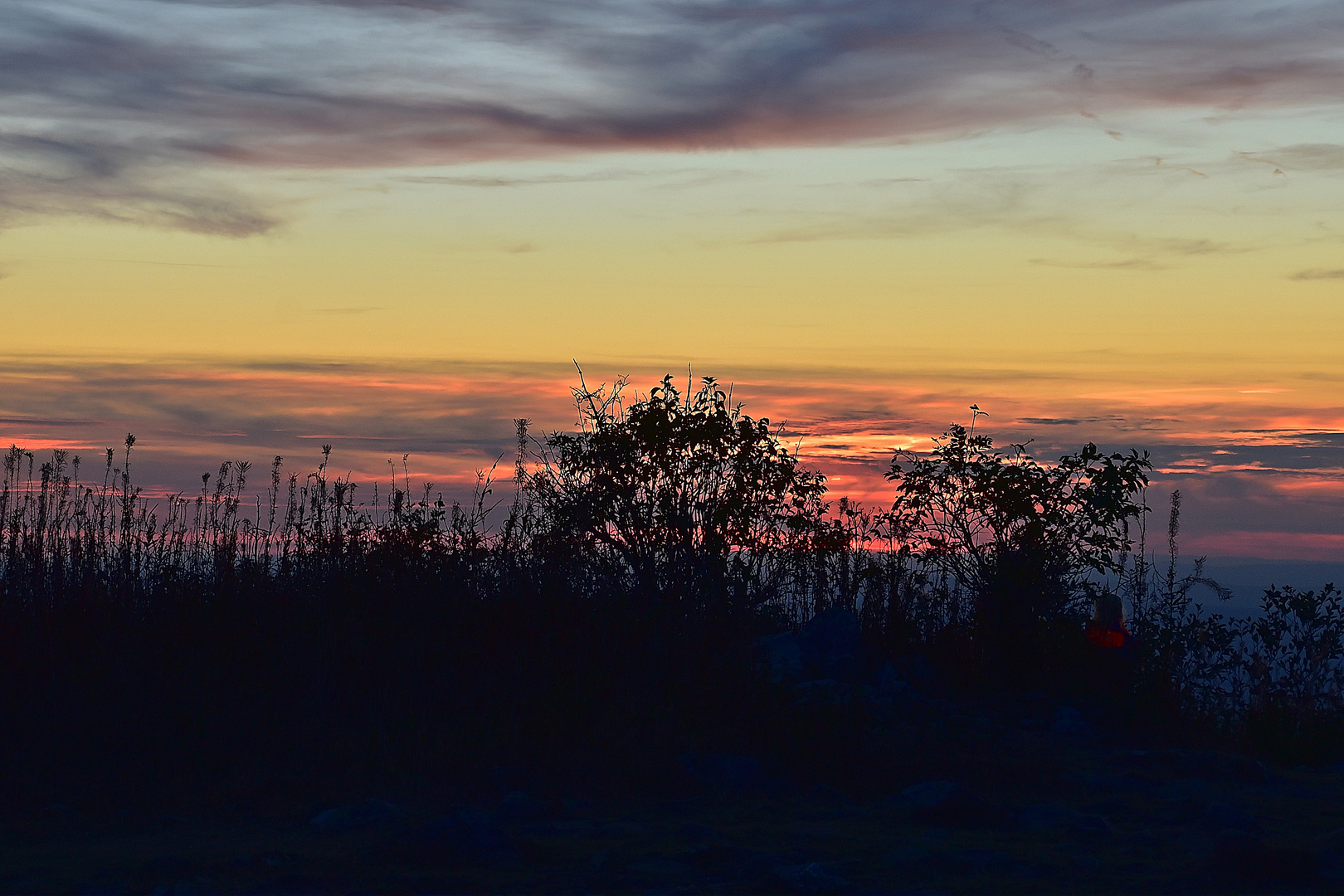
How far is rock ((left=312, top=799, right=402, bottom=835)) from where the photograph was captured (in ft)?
23.2

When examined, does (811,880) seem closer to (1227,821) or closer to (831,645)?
(1227,821)

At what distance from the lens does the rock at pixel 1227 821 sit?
281 inches

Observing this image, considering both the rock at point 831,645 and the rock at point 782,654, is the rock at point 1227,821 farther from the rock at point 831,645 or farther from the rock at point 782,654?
the rock at point 831,645

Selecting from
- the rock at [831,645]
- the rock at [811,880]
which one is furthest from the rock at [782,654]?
the rock at [811,880]

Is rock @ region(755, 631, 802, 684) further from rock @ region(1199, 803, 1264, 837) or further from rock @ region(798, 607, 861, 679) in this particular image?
rock @ region(1199, 803, 1264, 837)

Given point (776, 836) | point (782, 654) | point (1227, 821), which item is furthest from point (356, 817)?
point (782, 654)

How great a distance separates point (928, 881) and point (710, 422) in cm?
748

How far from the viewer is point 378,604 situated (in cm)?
1048

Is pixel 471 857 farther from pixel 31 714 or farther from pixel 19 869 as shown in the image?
pixel 31 714

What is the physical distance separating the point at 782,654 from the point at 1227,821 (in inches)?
193

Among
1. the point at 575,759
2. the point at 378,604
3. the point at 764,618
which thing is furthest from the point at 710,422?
the point at 575,759

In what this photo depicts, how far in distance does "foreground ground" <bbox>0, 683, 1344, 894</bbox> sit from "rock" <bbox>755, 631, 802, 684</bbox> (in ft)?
4.65

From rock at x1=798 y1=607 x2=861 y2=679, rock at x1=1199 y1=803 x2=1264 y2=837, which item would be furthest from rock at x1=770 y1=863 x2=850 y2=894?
rock at x1=798 y1=607 x2=861 y2=679

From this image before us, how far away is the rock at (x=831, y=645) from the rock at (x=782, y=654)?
0.10 m
